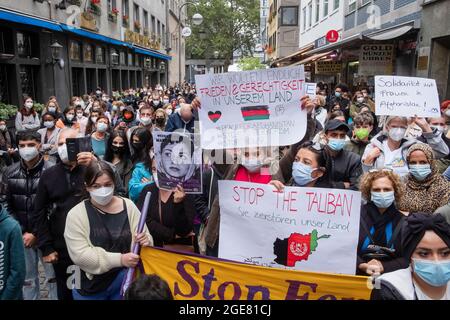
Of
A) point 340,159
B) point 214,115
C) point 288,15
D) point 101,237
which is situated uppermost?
point 288,15

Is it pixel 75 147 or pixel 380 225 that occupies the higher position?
pixel 75 147

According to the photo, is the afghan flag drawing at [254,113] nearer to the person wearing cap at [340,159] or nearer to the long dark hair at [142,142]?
the person wearing cap at [340,159]

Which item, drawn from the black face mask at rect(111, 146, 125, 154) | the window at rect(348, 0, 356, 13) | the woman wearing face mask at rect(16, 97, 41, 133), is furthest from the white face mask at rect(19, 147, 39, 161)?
the window at rect(348, 0, 356, 13)

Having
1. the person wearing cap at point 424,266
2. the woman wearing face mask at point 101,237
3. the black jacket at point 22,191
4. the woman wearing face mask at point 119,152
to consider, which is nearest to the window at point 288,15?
the woman wearing face mask at point 119,152

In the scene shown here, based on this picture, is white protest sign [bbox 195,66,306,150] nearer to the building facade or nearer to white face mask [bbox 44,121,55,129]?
white face mask [bbox 44,121,55,129]

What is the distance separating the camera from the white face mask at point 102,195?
3.28 metres

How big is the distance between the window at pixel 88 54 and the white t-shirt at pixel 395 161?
18.2 m

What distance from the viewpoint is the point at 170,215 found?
3715 mm

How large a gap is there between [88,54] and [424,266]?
2100 cm

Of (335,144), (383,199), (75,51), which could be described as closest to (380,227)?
(383,199)

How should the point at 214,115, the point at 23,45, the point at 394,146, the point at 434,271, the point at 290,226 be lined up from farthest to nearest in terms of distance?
the point at 23,45, the point at 394,146, the point at 214,115, the point at 290,226, the point at 434,271

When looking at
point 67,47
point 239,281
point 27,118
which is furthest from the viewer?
point 67,47

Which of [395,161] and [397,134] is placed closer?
[395,161]

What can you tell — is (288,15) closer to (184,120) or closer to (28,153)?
(184,120)
